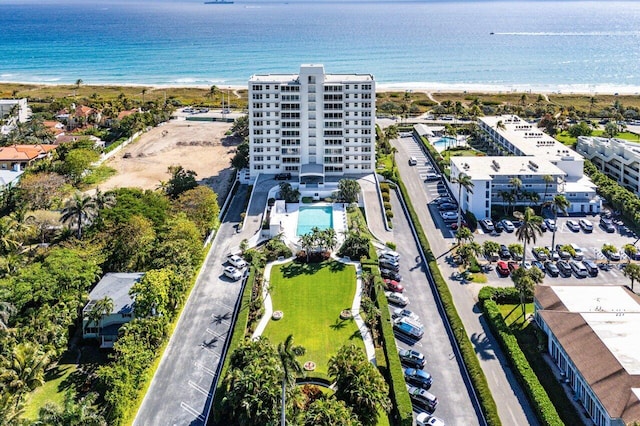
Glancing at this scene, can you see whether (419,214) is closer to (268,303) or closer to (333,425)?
(268,303)

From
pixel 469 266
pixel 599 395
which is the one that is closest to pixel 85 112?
pixel 469 266

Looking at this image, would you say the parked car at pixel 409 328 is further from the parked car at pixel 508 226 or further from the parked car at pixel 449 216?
the parked car at pixel 449 216

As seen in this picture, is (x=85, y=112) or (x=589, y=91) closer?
(x=85, y=112)

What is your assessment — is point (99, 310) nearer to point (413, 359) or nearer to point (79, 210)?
point (79, 210)

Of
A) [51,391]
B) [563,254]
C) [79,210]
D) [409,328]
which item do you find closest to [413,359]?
[409,328]

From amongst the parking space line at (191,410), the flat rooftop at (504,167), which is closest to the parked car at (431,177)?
the flat rooftop at (504,167)

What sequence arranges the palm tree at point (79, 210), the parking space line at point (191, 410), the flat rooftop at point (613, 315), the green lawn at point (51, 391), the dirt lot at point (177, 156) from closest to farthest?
the parking space line at point (191, 410)
the flat rooftop at point (613, 315)
the green lawn at point (51, 391)
the palm tree at point (79, 210)
the dirt lot at point (177, 156)
